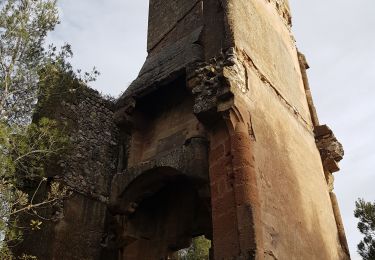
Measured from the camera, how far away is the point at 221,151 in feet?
18.1

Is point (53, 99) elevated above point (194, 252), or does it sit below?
above

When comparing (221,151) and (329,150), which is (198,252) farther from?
(221,151)

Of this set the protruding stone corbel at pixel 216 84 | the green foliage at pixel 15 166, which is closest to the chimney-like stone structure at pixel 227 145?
the protruding stone corbel at pixel 216 84

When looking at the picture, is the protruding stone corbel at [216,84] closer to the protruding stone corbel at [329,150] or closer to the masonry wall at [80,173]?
the protruding stone corbel at [329,150]

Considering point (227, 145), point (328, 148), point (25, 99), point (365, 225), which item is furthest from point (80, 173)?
point (365, 225)

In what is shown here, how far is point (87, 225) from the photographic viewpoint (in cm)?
930

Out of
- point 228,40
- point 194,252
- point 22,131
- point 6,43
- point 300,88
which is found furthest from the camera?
point 194,252

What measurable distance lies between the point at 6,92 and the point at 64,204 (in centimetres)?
312

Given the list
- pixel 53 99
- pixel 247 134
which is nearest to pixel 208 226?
pixel 247 134

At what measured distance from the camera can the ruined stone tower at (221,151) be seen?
5305 millimetres

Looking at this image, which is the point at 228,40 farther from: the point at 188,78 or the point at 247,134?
the point at 247,134

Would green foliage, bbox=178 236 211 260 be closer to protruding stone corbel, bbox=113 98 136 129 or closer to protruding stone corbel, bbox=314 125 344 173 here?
protruding stone corbel, bbox=314 125 344 173

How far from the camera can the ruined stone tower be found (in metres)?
5.30

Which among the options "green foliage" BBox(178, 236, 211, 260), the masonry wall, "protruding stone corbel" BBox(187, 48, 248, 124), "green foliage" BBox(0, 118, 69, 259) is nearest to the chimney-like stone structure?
"protruding stone corbel" BBox(187, 48, 248, 124)
